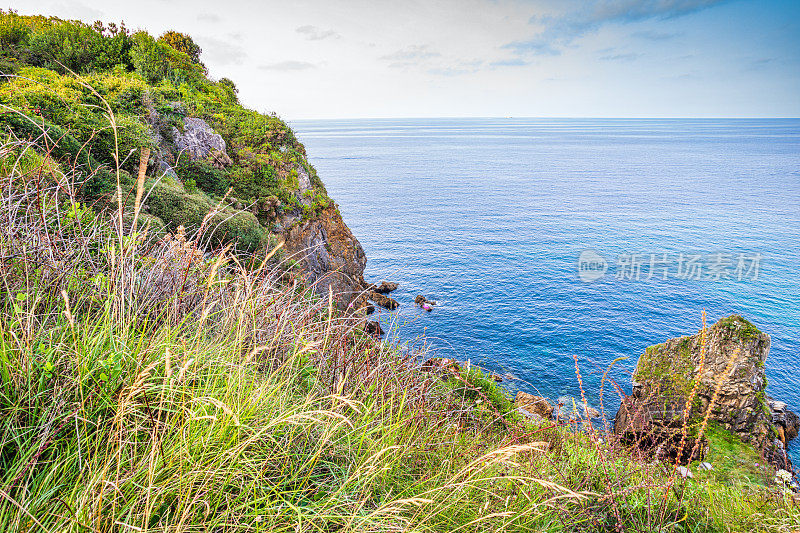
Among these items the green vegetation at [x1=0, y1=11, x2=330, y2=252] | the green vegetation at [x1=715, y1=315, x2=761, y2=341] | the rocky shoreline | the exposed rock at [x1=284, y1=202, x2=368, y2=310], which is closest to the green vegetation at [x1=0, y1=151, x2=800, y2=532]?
the green vegetation at [x1=0, y1=11, x2=330, y2=252]

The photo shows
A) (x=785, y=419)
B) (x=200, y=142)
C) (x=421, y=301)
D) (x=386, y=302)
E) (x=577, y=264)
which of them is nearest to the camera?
(x=785, y=419)

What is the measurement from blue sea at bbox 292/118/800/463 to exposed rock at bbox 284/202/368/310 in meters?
6.53

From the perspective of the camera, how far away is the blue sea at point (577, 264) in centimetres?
3130

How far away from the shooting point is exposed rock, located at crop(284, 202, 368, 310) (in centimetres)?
2753

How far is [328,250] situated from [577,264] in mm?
33253

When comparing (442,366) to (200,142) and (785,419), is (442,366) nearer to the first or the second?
(200,142)

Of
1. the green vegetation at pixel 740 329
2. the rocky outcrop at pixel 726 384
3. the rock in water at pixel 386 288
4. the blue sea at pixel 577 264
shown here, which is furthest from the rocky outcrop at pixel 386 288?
the green vegetation at pixel 740 329

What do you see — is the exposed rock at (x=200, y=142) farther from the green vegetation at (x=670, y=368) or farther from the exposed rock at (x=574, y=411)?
the green vegetation at (x=670, y=368)

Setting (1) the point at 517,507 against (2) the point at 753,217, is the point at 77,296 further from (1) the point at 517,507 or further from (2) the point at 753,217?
(2) the point at 753,217

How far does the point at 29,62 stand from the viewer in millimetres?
23172

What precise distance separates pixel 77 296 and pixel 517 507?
4.09 metres

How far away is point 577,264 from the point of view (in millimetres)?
48094

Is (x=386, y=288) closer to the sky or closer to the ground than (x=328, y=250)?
closer to the ground

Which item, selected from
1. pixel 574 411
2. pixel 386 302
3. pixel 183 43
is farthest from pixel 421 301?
pixel 183 43
